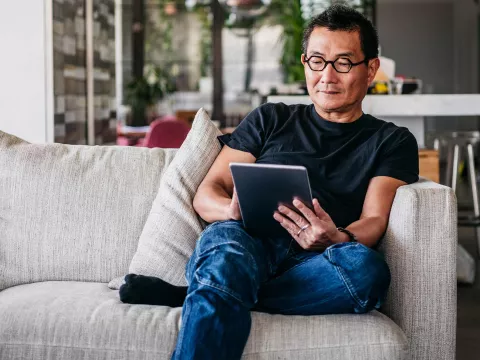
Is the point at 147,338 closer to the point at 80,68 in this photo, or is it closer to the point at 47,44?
the point at 47,44

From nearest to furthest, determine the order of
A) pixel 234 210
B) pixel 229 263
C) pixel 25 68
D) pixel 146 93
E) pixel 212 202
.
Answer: pixel 229 263 → pixel 234 210 → pixel 212 202 → pixel 25 68 → pixel 146 93

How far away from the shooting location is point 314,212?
2.04m

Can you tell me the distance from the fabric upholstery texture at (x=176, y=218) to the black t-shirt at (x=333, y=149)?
0.31 feet

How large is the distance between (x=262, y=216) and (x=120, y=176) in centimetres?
65

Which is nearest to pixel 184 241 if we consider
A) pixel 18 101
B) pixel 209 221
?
pixel 209 221

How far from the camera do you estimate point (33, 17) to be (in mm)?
4242

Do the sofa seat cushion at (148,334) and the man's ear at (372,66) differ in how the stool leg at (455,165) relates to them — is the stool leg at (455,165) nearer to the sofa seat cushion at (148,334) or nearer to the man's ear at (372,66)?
the man's ear at (372,66)

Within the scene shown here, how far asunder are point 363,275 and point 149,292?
1.91ft

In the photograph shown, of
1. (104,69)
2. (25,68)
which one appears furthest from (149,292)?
(104,69)

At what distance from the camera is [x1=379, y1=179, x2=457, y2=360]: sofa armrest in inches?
82.4

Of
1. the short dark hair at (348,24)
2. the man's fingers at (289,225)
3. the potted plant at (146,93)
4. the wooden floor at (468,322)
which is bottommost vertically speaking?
the wooden floor at (468,322)

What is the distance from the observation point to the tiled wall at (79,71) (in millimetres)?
4716

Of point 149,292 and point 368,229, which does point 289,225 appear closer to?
point 368,229

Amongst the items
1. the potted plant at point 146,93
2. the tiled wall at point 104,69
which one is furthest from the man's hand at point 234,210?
the potted plant at point 146,93
